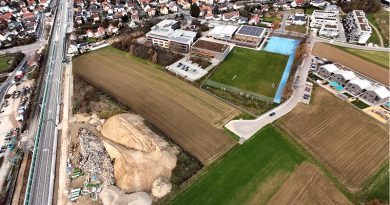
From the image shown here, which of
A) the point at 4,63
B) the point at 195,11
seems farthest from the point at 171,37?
the point at 4,63

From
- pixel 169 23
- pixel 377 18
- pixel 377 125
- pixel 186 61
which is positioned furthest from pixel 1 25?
pixel 377 18

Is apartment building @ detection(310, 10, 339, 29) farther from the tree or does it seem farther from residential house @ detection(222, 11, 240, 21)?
the tree

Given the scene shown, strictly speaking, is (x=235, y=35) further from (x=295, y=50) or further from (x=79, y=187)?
(x=79, y=187)

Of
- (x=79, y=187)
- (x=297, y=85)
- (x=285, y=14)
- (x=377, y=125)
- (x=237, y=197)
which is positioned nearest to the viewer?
(x=237, y=197)

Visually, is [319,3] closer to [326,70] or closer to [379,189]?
[326,70]

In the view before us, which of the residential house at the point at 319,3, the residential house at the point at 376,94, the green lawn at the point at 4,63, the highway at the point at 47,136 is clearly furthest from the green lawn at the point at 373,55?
the green lawn at the point at 4,63

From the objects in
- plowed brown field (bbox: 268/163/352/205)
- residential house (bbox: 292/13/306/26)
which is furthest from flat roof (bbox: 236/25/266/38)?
plowed brown field (bbox: 268/163/352/205)
